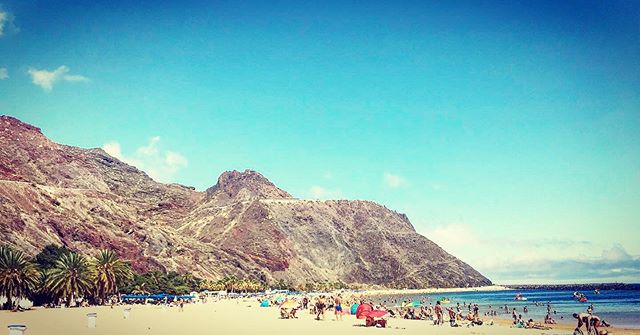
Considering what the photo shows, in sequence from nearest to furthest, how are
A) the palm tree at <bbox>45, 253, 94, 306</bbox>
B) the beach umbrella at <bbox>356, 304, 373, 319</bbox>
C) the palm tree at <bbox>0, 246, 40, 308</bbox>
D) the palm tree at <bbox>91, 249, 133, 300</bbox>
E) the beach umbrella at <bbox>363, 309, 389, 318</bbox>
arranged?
the beach umbrella at <bbox>363, 309, 389, 318</bbox>, the beach umbrella at <bbox>356, 304, 373, 319</bbox>, the palm tree at <bbox>0, 246, 40, 308</bbox>, the palm tree at <bbox>45, 253, 94, 306</bbox>, the palm tree at <bbox>91, 249, 133, 300</bbox>

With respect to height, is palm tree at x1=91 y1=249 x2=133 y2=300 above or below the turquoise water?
above

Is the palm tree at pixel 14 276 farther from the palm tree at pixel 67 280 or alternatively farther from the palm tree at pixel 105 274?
the palm tree at pixel 105 274

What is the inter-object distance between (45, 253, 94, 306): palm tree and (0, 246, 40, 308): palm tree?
503 centimetres

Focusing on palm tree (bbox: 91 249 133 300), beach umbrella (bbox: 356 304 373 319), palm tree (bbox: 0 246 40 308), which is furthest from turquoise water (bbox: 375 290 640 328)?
palm tree (bbox: 0 246 40 308)

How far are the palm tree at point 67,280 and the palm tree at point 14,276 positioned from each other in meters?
5.03

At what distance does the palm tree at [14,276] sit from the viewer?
161 feet

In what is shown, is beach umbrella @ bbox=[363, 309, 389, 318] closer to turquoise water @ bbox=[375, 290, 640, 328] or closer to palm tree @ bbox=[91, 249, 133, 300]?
turquoise water @ bbox=[375, 290, 640, 328]

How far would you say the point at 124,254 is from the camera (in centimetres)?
12588

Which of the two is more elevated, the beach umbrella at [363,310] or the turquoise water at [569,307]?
the beach umbrella at [363,310]

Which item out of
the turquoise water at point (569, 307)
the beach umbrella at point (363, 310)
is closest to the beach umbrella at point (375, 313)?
the beach umbrella at point (363, 310)

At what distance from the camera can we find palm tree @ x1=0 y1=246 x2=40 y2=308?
4897 centimetres

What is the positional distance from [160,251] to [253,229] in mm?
54299

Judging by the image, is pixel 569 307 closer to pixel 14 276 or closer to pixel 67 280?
pixel 67 280

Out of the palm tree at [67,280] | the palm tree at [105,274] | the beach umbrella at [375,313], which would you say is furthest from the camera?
the palm tree at [105,274]
